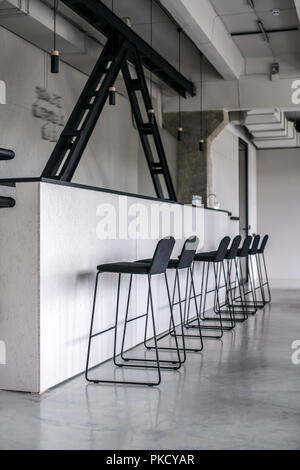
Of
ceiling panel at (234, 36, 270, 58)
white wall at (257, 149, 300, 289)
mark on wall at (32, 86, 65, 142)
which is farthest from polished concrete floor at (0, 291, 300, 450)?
white wall at (257, 149, 300, 289)

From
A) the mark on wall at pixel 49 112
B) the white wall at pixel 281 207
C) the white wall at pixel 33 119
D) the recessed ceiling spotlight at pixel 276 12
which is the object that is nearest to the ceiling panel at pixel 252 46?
the recessed ceiling spotlight at pixel 276 12

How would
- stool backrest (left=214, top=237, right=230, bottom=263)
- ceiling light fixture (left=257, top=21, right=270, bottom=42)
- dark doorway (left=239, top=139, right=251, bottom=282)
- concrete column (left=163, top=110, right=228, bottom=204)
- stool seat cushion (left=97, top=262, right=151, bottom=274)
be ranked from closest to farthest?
1. stool seat cushion (left=97, top=262, right=151, bottom=274)
2. stool backrest (left=214, top=237, right=230, bottom=263)
3. ceiling light fixture (left=257, top=21, right=270, bottom=42)
4. concrete column (left=163, top=110, right=228, bottom=204)
5. dark doorway (left=239, top=139, right=251, bottom=282)

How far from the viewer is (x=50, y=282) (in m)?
3.72

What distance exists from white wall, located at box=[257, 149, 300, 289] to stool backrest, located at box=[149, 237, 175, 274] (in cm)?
957

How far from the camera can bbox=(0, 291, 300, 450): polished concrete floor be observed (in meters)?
2.77

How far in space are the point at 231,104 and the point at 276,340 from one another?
4830mm

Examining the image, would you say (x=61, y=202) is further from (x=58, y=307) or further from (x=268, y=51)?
(x=268, y=51)

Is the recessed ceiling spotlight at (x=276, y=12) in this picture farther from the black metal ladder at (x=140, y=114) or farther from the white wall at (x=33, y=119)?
the white wall at (x=33, y=119)

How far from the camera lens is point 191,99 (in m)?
9.41

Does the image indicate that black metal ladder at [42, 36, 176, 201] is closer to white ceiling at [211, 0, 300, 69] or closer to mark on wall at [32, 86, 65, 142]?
mark on wall at [32, 86, 65, 142]

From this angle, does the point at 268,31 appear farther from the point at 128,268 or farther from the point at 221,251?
the point at 128,268

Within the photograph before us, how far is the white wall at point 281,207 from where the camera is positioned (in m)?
13.3

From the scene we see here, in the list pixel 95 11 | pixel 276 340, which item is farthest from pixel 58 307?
pixel 95 11

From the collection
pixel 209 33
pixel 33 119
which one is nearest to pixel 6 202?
pixel 33 119
